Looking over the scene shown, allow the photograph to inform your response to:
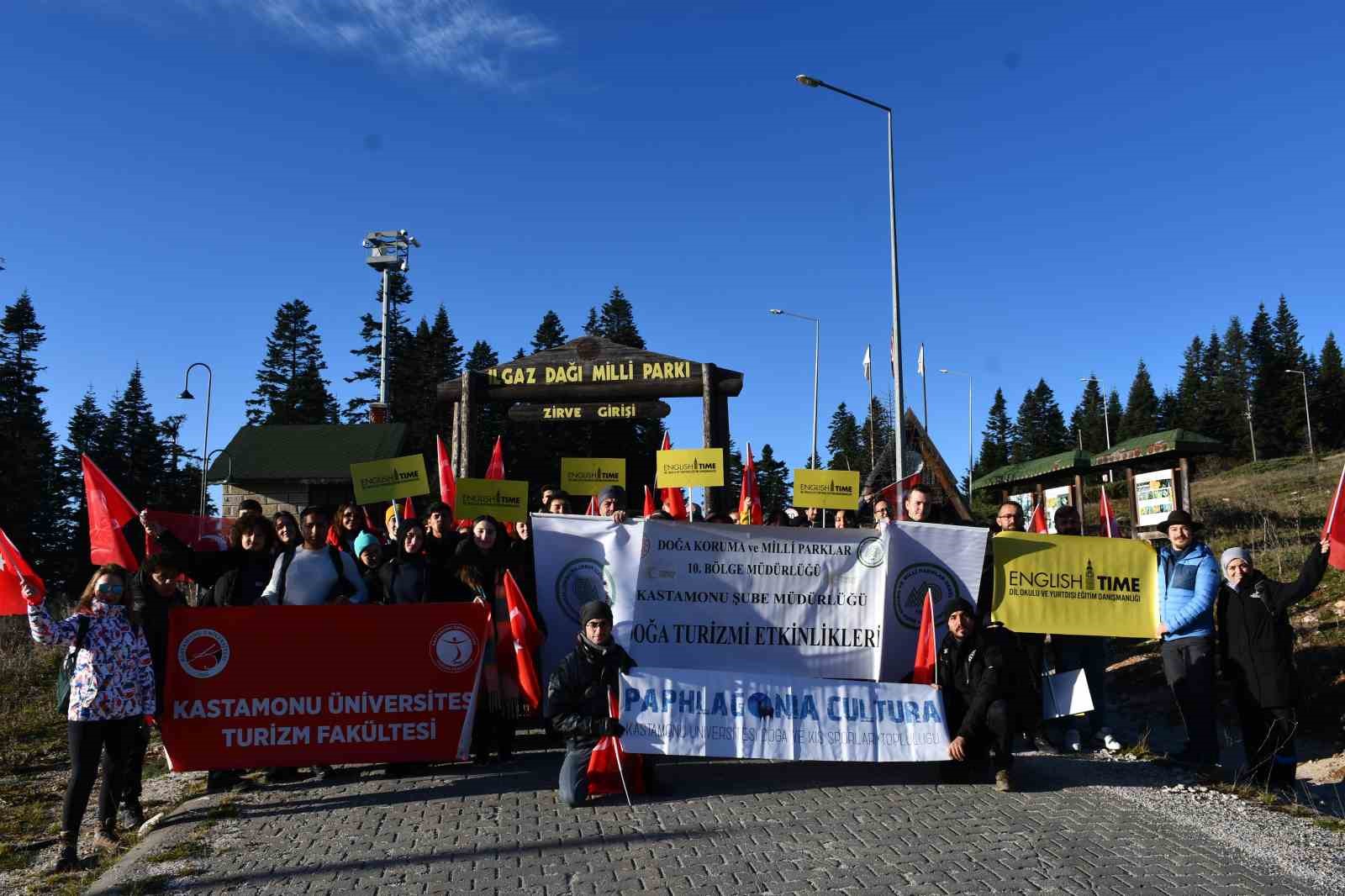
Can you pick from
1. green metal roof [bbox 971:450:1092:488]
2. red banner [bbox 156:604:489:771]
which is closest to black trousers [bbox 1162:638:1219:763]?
red banner [bbox 156:604:489:771]

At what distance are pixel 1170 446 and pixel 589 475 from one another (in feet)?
38.6

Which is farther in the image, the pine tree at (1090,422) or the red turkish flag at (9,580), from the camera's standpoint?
the pine tree at (1090,422)

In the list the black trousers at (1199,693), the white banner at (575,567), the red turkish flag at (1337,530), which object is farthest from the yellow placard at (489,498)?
the red turkish flag at (1337,530)

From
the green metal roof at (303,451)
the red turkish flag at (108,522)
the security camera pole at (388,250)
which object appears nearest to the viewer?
the red turkish flag at (108,522)

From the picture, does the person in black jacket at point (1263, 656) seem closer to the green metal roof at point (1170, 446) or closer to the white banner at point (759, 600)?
the white banner at point (759, 600)

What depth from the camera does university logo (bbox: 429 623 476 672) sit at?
7.45 m

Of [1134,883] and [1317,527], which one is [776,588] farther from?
[1317,527]

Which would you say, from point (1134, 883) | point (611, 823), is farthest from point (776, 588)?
point (1134, 883)

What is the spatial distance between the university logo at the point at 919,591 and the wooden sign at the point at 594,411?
17.8ft

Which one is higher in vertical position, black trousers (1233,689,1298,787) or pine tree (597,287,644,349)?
pine tree (597,287,644,349)

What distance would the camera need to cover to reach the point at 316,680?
7312 mm

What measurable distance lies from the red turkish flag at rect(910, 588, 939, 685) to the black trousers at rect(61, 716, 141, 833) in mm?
5484

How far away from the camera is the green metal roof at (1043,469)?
2148 centimetres

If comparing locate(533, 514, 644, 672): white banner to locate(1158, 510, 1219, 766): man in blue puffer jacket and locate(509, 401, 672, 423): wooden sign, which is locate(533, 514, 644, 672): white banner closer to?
locate(1158, 510, 1219, 766): man in blue puffer jacket
